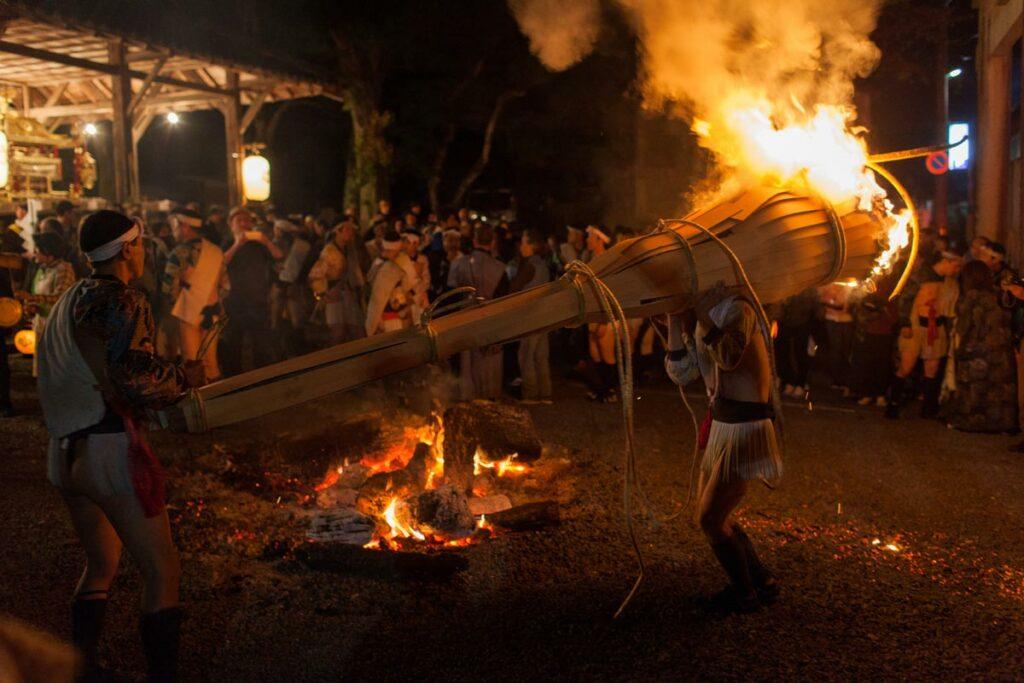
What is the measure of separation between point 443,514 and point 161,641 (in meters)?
2.19

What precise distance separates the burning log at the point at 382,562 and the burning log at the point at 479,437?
1.27m

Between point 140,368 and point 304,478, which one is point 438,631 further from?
point 304,478

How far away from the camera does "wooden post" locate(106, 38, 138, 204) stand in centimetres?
1395

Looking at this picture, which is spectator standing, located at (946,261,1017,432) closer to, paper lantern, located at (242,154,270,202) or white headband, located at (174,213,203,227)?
white headband, located at (174,213,203,227)

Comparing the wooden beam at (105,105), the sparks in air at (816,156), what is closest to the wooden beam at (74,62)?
the wooden beam at (105,105)

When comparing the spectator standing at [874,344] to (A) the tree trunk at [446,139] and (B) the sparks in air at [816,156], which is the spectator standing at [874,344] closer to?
(B) the sparks in air at [816,156]

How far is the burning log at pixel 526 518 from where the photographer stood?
213 inches

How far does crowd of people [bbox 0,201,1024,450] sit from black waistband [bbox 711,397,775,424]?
4037 mm

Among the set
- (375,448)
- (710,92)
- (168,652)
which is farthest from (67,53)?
(168,652)

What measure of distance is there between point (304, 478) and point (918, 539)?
4160mm

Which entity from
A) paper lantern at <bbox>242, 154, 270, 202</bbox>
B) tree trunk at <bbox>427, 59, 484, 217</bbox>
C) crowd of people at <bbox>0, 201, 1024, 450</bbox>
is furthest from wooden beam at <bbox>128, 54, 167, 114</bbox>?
tree trunk at <bbox>427, 59, 484, 217</bbox>

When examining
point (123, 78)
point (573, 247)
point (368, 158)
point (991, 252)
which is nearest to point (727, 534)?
point (991, 252)

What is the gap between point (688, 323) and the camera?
14.2 ft

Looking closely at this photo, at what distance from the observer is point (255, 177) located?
55.4ft
